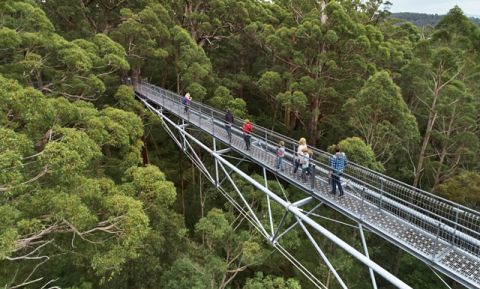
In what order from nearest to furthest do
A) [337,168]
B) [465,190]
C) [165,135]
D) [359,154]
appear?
[337,168] → [359,154] → [465,190] → [165,135]

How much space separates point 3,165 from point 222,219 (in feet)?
26.9

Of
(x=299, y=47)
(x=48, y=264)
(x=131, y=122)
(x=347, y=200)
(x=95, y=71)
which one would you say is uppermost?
(x=299, y=47)

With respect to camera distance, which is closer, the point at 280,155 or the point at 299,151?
the point at 299,151

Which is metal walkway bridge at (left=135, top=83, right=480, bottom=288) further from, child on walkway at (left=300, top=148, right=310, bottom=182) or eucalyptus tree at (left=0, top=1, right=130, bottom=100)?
eucalyptus tree at (left=0, top=1, right=130, bottom=100)

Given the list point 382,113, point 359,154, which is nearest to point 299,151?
point 359,154

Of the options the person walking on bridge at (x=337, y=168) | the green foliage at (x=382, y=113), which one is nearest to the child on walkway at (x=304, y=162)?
the person walking on bridge at (x=337, y=168)

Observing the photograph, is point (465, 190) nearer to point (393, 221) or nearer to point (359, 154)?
point (359, 154)

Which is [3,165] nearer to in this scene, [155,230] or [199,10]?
[155,230]

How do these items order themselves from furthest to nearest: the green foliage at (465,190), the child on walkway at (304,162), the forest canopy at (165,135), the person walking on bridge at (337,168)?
the green foliage at (465,190) < the child on walkway at (304,162) < the person walking on bridge at (337,168) < the forest canopy at (165,135)

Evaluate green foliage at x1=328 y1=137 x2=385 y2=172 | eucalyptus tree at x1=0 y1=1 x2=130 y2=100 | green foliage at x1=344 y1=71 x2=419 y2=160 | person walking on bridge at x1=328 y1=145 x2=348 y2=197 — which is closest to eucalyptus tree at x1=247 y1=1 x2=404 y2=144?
green foliage at x1=344 y1=71 x2=419 y2=160

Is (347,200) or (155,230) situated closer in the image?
(347,200)

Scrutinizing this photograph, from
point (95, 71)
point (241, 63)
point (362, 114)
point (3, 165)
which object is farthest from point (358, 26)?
point (3, 165)

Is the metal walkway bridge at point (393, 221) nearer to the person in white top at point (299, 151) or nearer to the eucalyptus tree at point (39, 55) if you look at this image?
the person in white top at point (299, 151)

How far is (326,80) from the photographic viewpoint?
649 inches
